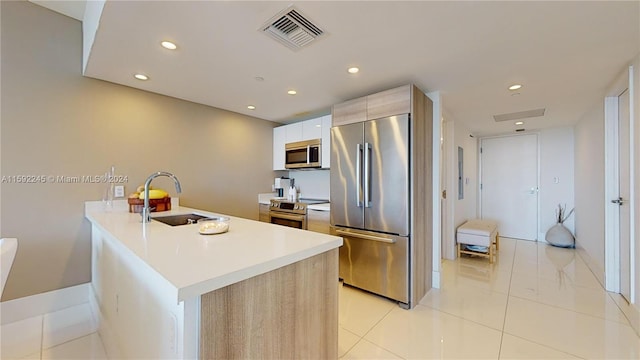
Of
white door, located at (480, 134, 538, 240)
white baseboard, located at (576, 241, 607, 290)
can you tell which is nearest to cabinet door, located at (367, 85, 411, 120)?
white baseboard, located at (576, 241, 607, 290)

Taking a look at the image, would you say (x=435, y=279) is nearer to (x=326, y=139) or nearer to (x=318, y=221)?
(x=318, y=221)

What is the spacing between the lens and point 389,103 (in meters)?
2.47

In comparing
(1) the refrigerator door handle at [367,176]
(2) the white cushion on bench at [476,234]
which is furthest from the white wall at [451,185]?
(1) the refrigerator door handle at [367,176]

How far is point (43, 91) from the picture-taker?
2.17 meters

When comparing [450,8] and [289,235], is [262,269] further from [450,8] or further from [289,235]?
[450,8]

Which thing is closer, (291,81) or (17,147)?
(17,147)

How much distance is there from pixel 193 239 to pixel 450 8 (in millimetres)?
1965

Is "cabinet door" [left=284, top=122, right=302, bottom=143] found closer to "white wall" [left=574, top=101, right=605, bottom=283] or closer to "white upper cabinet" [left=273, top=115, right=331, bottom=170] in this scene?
"white upper cabinet" [left=273, top=115, right=331, bottom=170]

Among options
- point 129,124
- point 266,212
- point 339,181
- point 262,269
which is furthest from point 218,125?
point 262,269

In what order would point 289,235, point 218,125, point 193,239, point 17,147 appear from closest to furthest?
point 193,239, point 289,235, point 17,147, point 218,125

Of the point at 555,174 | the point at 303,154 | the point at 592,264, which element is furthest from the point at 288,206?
the point at 555,174

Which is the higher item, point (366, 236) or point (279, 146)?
point (279, 146)

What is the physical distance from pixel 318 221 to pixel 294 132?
1488mm

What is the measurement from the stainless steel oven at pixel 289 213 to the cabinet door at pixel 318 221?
8 cm
